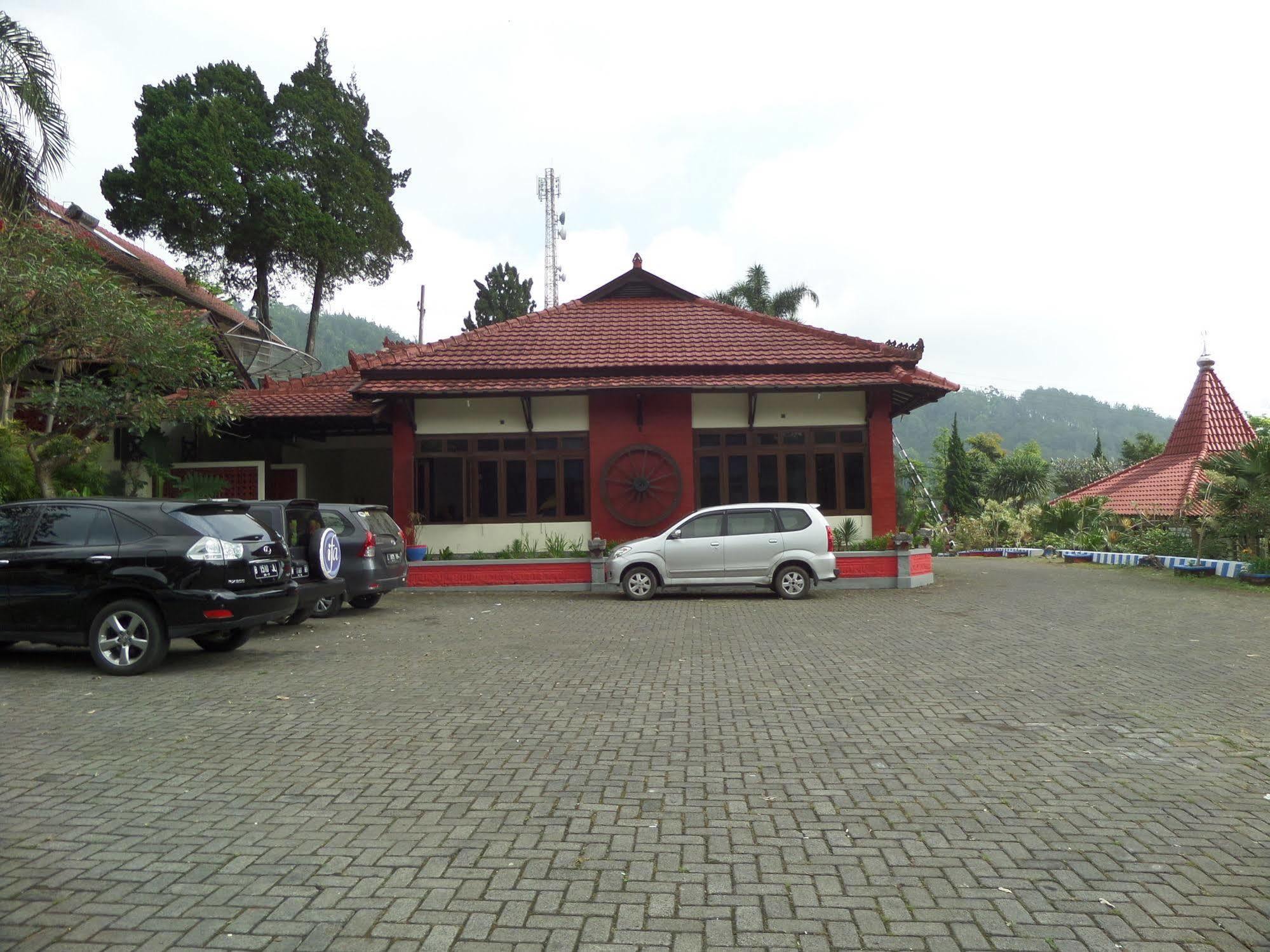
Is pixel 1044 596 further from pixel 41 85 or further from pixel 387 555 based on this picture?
pixel 41 85

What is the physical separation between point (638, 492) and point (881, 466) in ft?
17.3

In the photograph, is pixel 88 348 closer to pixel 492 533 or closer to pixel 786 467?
pixel 492 533

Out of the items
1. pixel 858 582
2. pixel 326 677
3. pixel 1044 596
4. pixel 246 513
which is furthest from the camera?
pixel 858 582

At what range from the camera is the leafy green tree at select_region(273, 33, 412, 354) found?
33.4 m

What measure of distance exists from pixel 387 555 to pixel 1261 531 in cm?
1755

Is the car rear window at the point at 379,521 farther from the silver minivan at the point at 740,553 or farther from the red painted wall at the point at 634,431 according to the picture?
the red painted wall at the point at 634,431

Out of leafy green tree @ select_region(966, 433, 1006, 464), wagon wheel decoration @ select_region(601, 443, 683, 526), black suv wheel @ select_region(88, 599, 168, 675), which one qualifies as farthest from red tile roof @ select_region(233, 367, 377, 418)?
leafy green tree @ select_region(966, 433, 1006, 464)

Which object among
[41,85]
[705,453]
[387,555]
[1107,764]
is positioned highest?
[41,85]

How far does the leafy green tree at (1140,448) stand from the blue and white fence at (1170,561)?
87.1 ft

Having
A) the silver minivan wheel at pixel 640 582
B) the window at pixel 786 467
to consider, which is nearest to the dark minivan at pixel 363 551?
the silver minivan wheel at pixel 640 582

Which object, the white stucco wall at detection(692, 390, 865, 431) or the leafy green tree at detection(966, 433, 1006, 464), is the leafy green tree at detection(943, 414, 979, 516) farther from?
the white stucco wall at detection(692, 390, 865, 431)

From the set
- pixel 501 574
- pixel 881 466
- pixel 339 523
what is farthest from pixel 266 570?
pixel 881 466

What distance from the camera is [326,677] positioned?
8.24 m

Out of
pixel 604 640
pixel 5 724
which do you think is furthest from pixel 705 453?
pixel 5 724
